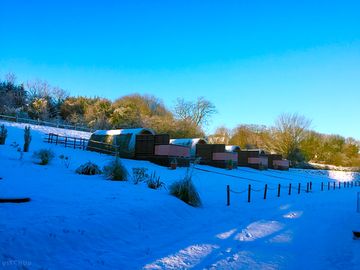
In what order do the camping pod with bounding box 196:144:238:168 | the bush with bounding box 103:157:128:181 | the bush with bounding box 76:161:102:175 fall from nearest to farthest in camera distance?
the bush with bounding box 103:157:128:181 < the bush with bounding box 76:161:102:175 < the camping pod with bounding box 196:144:238:168

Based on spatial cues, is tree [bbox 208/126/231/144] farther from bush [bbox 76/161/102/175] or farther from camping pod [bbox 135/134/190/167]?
bush [bbox 76/161/102/175]

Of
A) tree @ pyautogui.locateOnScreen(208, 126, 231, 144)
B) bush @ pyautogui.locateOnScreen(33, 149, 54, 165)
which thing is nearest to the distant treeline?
tree @ pyautogui.locateOnScreen(208, 126, 231, 144)

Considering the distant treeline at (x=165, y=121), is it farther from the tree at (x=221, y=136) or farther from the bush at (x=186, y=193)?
the bush at (x=186, y=193)

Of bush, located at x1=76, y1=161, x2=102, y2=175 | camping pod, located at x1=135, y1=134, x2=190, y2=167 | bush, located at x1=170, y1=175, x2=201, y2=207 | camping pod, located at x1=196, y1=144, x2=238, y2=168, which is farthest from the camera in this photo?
camping pod, located at x1=196, y1=144, x2=238, y2=168

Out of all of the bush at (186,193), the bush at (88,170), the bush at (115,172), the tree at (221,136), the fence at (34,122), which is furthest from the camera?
the tree at (221,136)

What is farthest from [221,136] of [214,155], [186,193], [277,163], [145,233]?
[145,233]

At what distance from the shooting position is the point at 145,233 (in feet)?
23.5

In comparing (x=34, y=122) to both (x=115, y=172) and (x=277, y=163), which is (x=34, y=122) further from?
(x=277, y=163)

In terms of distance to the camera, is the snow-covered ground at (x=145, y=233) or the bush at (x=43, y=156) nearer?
the snow-covered ground at (x=145, y=233)

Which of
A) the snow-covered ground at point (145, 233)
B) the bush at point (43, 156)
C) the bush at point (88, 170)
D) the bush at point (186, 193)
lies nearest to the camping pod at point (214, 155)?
the bush at point (43, 156)

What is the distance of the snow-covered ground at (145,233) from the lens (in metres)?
5.25

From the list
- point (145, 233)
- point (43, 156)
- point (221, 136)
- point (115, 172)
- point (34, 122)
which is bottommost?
point (145, 233)

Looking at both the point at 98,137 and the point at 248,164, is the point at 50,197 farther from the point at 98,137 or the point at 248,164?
the point at 248,164

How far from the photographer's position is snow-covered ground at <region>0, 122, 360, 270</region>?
5.25 meters
